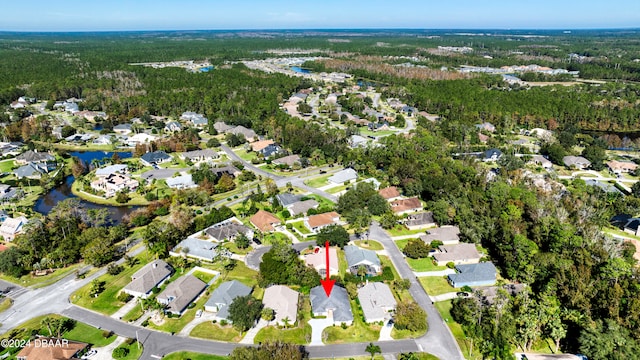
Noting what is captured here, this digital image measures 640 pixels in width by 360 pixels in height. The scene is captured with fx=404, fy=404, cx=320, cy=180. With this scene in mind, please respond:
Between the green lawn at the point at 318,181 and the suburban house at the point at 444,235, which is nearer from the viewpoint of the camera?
the suburban house at the point at 444,235

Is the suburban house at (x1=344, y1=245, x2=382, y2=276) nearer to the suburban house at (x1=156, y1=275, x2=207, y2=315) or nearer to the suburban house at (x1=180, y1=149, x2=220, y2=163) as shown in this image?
the suburban house at (x1=156, y1=275, x2=207, y2=315)

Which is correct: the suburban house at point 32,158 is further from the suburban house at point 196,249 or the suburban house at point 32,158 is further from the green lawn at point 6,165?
the suburban house at point 196,249

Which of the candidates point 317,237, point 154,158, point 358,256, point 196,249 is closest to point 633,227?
point 358,256

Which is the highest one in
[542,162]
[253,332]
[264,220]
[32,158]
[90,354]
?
[32,158]

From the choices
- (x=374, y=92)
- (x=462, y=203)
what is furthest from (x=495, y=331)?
(x=374, y=92)

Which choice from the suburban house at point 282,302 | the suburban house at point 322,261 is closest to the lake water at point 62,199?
the suburban house at point 322,261

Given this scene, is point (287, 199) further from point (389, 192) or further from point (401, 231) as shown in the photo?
point (401, 231)
